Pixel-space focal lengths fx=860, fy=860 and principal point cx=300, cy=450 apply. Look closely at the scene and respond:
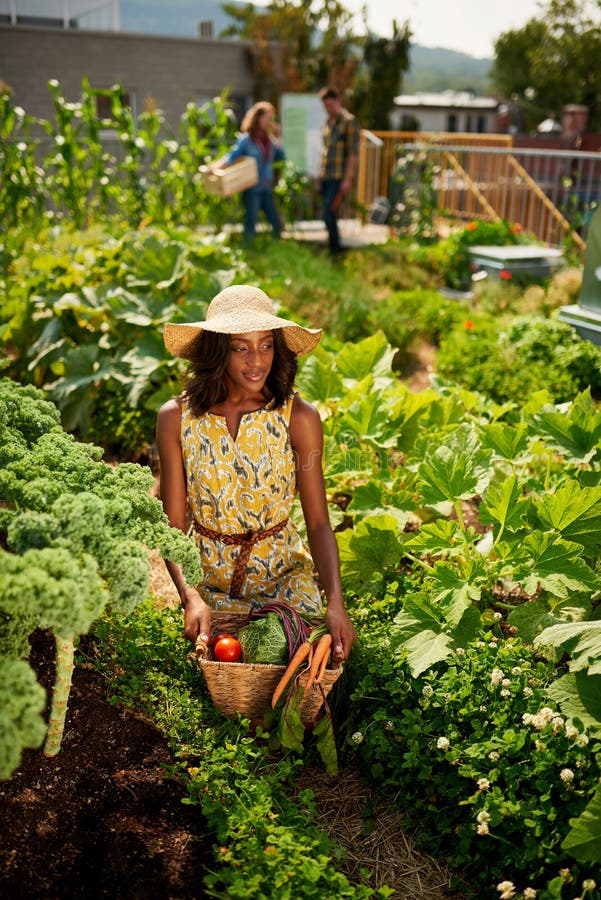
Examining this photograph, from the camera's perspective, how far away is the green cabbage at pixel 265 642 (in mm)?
2430

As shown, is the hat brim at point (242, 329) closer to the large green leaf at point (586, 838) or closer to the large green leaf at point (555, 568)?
the large green leaf at point (555, 568)

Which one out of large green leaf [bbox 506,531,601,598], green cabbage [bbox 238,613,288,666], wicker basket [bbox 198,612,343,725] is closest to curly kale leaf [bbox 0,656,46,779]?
wicker basket [bbox 198,612,343,725]

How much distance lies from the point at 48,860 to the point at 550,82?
5331 centimetres

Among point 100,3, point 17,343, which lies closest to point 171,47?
point 100,3

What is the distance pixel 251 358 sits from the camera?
8.50ft

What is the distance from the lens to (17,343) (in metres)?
5.10

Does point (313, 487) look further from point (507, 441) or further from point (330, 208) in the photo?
point (330, 208)

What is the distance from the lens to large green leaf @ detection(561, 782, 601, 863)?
6.20 ft

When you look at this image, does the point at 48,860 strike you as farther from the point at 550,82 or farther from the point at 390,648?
the point at 550,82

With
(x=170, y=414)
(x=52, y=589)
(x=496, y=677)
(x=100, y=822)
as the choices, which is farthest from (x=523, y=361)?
(x=52, y=589)

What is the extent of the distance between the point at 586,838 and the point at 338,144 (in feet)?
28.3

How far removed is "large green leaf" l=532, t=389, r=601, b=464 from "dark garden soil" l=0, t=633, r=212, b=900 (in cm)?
180

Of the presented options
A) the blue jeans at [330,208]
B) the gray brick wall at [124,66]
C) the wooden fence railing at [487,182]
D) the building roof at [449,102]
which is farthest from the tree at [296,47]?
the building roof at [449,102]

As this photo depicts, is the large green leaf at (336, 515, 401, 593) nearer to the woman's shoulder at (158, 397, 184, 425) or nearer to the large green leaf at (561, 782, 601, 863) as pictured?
the woman's shoulder at (158, 397, 184, 425)
